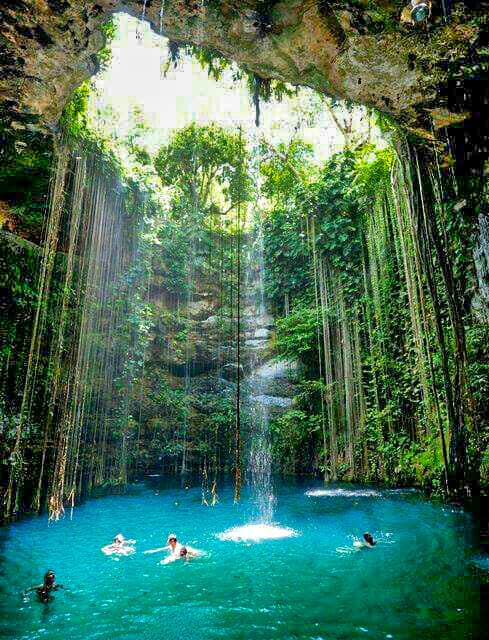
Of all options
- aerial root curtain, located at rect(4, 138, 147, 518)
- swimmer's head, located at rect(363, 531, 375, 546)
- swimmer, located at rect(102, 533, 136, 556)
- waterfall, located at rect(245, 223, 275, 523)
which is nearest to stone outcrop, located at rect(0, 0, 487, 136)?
aerial root curtain, located at rect(4, 138, 147, 518)

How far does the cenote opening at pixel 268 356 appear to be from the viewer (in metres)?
4.37

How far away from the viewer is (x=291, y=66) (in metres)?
5.49

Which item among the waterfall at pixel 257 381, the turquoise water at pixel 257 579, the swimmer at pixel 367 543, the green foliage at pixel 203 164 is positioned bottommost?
the turquoise water at pixel 257 579

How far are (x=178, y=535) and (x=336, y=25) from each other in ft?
25.9

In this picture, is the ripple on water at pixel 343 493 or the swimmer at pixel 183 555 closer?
the swimmer at pixel 183 555

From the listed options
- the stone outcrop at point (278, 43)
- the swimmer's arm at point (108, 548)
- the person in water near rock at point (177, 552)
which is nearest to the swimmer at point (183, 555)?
the person in water near rock at point (177, 552)

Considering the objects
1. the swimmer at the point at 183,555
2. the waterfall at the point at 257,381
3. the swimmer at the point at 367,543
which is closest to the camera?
the swimmer at the point at 183,555

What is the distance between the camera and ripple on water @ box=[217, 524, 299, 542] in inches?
257

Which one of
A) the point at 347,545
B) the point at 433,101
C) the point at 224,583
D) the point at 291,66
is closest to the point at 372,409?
the point at 347,545

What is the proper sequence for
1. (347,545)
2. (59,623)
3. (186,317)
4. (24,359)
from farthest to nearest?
(186,317) < (24,359) < (347,545) < (59,623)

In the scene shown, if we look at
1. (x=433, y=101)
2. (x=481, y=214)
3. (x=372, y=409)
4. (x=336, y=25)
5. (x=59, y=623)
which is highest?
(x=336, y=25)

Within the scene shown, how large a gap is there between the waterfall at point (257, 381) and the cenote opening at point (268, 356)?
0.32 ft

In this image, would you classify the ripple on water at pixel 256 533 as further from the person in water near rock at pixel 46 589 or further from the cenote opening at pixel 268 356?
the person in water near rock at pixel 46 589

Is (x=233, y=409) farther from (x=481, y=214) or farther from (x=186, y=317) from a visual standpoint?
(x=481, y=214)
